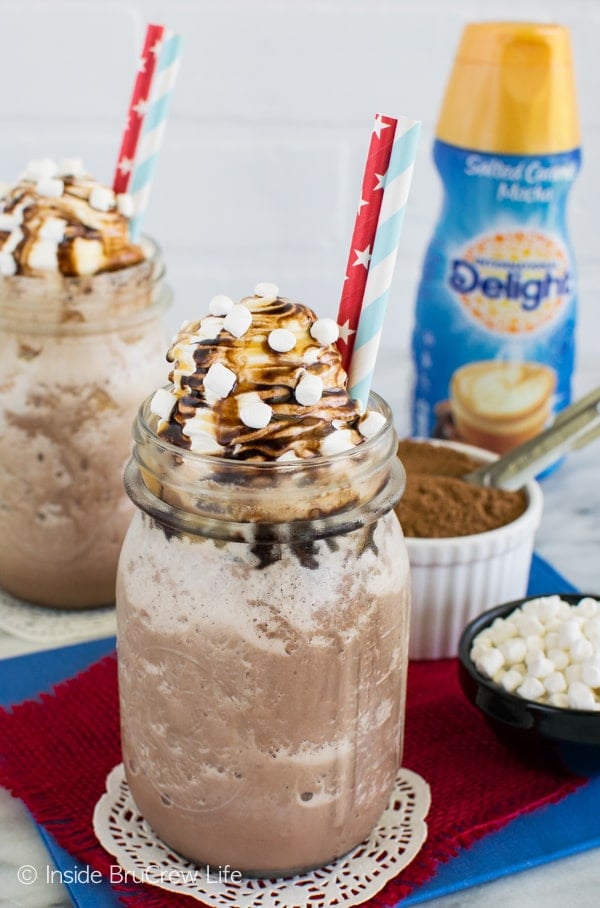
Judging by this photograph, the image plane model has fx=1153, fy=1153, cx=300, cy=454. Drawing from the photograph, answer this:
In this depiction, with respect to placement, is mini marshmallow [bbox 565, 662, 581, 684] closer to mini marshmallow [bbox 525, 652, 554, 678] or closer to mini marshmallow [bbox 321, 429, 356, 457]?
mini marshmallow [bbox 525, 652, 554, 678]

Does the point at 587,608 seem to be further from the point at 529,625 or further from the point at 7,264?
the point at 7,264

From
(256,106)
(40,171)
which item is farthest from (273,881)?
(256,106)

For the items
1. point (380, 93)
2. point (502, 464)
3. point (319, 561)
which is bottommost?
point (502, 464)

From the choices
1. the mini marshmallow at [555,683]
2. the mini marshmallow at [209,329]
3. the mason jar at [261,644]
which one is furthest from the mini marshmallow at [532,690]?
the mini marshmallow at [209,329]

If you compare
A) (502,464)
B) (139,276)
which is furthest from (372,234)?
(502,464)

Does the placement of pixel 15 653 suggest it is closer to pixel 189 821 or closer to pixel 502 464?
pixel 189 821

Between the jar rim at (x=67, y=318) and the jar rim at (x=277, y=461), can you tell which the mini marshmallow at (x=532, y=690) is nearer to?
the jar rim at (x=277, y=461)

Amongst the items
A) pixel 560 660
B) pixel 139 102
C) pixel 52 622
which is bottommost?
pixel 52 622

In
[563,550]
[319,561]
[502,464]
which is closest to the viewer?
[319,561]
